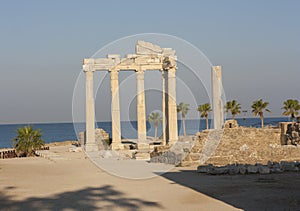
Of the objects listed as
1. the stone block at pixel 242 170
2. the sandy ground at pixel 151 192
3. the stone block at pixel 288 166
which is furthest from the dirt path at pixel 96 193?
the stone block at pixel 288 166

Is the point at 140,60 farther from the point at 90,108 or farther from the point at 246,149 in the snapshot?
the point at 246,149

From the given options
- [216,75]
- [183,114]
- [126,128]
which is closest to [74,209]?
[216,75]

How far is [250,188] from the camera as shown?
16.4 m

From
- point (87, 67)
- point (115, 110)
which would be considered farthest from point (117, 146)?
point (87, 67)

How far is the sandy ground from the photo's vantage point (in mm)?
13703

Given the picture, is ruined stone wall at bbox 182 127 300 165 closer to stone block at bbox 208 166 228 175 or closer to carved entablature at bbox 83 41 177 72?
stone block at bbox 208 166 228 175

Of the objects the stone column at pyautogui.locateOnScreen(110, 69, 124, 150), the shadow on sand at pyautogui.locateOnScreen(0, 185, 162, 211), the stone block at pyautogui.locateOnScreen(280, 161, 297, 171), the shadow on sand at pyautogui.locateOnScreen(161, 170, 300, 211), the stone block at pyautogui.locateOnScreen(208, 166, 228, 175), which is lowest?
the shadow on sand at pyautogui.locateOnScreen(0, 185, 162, 211)

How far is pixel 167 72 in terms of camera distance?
40.6 meters

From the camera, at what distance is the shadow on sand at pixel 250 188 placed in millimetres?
13477

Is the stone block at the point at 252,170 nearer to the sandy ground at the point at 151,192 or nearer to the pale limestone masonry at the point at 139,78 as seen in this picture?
the sandy ground at the point at 151,192

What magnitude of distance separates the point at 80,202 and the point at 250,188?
5.81m

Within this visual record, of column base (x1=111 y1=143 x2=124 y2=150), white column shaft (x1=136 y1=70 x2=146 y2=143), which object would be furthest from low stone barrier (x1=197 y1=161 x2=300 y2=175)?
column base (x1=111 y1=143 x2=124 y2=150)

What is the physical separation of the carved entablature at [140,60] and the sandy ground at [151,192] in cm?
1788

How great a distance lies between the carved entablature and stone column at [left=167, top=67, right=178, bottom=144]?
0.73 meters
